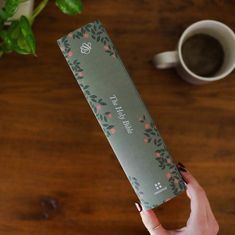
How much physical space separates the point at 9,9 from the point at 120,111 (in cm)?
19

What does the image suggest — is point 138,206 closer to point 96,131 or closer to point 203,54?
point 96,131

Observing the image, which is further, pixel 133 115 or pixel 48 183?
pixel 48 183

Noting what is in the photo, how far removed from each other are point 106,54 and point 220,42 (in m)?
0.21

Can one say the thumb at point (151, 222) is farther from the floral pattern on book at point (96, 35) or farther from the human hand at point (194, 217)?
the floral pattern on book at point (96, 35)

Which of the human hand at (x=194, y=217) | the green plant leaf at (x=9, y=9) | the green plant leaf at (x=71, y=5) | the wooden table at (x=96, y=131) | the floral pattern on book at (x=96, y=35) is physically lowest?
the human hand at (x=194, y=217)

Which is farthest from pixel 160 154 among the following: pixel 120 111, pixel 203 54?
pixel 203 54

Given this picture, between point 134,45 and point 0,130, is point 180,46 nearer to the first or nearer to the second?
point 134,45

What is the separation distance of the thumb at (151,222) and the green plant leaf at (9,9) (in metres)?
0.31

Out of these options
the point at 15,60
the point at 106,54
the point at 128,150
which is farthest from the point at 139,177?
the point at 15,60

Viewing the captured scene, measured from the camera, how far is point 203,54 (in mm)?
570

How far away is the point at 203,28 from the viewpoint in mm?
550

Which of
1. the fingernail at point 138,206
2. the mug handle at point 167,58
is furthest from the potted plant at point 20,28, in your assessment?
the fingernail at point 138,206

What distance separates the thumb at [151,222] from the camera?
1.68ft

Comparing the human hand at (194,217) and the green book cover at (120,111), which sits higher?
the green book cover at (120,111)
